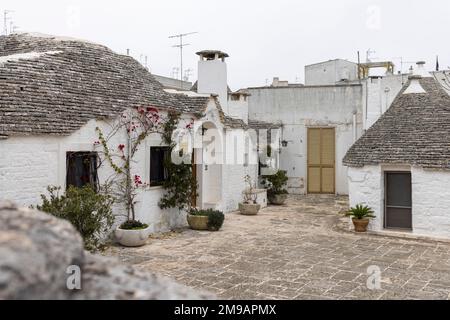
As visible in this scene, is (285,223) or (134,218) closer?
(134,218)

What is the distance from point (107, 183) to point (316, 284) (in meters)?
6.44

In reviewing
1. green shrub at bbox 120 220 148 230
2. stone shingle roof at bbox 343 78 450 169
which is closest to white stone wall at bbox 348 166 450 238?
stone shingle roof at bbox 343 78 450 169

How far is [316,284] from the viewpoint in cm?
888

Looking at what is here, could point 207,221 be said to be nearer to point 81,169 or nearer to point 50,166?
point 81,169

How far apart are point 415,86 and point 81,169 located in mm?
12411

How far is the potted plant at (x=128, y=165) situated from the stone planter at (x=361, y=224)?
6.78m

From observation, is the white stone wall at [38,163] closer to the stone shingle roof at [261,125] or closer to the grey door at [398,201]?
the grey door at [398,201]

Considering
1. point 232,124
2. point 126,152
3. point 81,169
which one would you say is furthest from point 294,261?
point 232,124

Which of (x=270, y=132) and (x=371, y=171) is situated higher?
(x=270, y=132)

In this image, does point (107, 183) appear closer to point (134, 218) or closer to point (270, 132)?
point (134, 218)

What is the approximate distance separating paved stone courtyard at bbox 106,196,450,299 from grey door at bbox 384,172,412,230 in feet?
3.00

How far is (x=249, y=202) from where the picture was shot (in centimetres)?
1886

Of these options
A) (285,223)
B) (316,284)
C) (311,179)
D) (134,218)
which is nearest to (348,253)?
(316,284)

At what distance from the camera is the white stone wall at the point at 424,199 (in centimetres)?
1341
